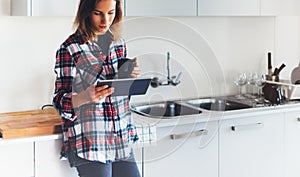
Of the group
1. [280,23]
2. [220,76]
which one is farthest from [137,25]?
[280,23]

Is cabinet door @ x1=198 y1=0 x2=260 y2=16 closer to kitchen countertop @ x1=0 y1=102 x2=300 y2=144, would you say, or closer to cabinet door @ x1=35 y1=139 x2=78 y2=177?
kitchen countertop @ x1=0 y1=102 x2=300 y2=144

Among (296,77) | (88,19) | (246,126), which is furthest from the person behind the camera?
(296,77)

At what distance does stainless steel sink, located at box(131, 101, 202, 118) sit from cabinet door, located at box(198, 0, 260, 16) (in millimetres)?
602

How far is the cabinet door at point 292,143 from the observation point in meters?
2.93

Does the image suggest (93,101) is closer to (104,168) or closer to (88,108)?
(88,108)

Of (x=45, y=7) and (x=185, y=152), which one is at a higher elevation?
(x=45, y=7)

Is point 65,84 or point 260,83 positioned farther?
point 260,83

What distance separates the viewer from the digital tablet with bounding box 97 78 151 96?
209 centimetres

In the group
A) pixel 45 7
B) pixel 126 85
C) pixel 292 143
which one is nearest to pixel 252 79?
pixel 292 143

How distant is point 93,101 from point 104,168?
12.9 inches

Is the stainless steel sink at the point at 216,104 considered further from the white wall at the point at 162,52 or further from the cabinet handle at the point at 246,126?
the cabinet handle at the point at 246,126

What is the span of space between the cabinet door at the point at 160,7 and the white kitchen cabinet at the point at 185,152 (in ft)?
2.12

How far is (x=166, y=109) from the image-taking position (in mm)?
2943

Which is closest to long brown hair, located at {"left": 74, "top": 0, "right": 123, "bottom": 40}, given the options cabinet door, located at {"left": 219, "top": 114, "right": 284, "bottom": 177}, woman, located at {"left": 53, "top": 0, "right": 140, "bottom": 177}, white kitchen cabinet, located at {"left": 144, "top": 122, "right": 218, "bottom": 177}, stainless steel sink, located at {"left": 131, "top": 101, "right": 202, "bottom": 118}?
woman, located at {"left": 53, "top": 0, "right": 140, "bottom": 177}
